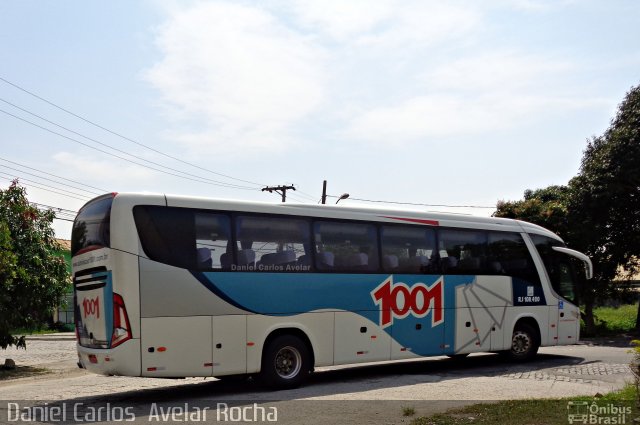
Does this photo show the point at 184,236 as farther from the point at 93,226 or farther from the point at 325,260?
the point at 325,260

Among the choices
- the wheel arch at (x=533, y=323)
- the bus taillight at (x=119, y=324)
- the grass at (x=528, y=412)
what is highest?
the bus taillight at (x=119, y=324)

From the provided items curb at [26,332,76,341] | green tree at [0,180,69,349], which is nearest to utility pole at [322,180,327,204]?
curb at [26,332,76,341]

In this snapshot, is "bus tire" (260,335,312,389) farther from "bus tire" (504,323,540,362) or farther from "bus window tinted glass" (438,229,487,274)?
"bus tire" (504,323,540,362)

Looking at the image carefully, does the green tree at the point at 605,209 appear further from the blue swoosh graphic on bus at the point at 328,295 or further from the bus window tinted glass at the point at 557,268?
the blue swoosh graphic on bus at the point at 328,295

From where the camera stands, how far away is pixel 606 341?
2564cm

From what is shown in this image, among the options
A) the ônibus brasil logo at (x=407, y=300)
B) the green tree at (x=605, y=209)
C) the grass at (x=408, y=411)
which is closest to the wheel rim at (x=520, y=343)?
the ônibus brasil logo at (x=407, y=300)

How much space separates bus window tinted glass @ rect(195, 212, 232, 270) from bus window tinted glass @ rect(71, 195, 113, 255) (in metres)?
1.42

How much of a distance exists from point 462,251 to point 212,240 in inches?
242

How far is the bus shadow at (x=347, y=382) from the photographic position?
1205 centimetres

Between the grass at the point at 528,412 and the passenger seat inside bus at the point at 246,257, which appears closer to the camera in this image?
the grass at the point at 528,412

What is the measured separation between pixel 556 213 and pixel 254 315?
18692 millimetres

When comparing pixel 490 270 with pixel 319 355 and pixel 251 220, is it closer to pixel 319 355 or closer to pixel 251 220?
pixel 319 355

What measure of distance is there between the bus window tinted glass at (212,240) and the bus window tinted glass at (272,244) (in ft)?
0.73

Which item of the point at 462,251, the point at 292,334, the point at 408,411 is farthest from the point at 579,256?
the point at 408,411
